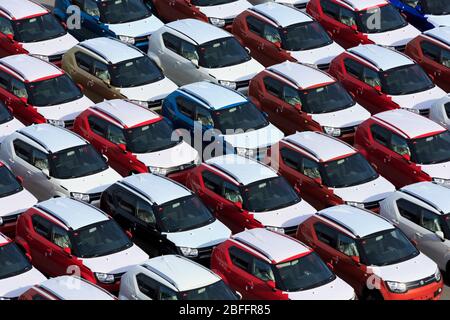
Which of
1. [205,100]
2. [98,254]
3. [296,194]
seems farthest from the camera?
[205,100]

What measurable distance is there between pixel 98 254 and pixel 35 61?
8799 mm

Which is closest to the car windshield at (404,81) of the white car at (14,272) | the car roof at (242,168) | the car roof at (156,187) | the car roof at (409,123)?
the car roof at (409,123)

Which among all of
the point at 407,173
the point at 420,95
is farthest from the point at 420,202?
the point at 420,95

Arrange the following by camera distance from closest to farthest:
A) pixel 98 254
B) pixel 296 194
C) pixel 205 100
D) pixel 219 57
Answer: pixel 98 254 → pixel 296 194 → pixel 205 100 → pixel 219 57

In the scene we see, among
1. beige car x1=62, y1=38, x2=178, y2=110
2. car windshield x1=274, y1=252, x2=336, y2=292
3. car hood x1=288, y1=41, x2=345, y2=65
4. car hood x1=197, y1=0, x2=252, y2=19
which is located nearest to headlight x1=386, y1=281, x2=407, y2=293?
car windshield x1=274, y1=252, x2=336, y2=292

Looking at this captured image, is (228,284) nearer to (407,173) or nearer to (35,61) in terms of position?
(407,173)

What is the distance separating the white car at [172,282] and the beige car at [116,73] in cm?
918

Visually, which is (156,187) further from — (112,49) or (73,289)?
(112,49)

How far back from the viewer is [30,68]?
42.1 meters

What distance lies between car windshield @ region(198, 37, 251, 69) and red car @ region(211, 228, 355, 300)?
9.48m

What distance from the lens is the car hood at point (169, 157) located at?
39281 millimetres

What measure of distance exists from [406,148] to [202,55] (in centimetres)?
676

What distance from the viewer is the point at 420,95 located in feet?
141

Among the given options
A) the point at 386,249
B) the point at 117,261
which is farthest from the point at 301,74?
the point at 117,261
